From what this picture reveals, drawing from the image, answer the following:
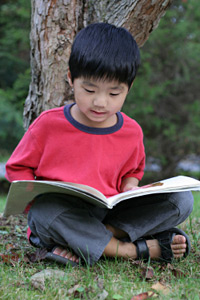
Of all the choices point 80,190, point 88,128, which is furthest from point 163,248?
point 88,128

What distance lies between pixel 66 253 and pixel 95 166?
19.0 inches

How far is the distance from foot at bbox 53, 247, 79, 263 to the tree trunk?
1.25 metres

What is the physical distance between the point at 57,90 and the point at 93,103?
3.26 feet

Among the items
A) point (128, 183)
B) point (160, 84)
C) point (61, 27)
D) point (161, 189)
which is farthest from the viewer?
point (160, 84)

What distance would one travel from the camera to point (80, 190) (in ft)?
5.62

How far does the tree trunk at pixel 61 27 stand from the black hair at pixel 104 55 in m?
0.65

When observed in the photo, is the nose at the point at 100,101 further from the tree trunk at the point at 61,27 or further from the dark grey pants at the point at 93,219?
the tree trunk at the point at 61,27

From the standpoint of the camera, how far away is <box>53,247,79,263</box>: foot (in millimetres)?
1956

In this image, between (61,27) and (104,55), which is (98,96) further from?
(61,27)

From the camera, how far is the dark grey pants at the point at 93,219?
6.35 ft

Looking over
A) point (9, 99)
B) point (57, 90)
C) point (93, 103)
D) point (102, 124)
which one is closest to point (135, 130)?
point (102, 124)

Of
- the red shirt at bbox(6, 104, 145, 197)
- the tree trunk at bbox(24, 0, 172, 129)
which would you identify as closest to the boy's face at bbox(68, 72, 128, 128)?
the red shirt at bbox(6, 104, 145, 197)

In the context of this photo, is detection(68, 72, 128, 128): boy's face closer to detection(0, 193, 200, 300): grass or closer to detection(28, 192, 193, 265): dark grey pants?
detection(28, 192, 193, 265): dark grey pants

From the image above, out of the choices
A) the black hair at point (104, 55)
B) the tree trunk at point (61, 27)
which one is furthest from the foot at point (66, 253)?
→ the tree trunk at point (61, 27)
